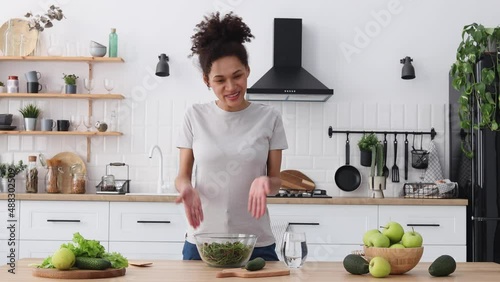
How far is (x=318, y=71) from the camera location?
5449mm

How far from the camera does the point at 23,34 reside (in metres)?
5.38

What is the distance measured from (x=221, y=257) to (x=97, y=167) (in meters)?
3.27

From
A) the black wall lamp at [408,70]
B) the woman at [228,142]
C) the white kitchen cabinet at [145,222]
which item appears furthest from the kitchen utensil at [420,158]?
the woman at [228,142]

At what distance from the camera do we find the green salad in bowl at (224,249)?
7.50 ft

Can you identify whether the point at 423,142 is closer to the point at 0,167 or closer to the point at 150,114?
the point at 150,114

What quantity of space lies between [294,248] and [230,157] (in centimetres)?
55

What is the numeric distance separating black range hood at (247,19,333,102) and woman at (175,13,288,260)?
2.26 meters

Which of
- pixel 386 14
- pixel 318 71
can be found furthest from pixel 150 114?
pixel 386 14

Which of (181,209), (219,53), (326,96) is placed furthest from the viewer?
(326,96)

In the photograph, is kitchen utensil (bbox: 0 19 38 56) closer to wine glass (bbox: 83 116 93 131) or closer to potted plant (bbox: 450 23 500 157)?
wine glass (bbox: 83 116 93 131)

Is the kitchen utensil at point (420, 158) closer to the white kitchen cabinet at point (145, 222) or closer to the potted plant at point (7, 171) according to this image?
the white kitchen cabinet at point (145, 222)

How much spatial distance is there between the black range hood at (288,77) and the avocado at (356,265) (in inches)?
113

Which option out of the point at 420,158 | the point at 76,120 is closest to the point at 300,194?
the point at 420,158

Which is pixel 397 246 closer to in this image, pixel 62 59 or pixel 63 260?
pixel 63 260
